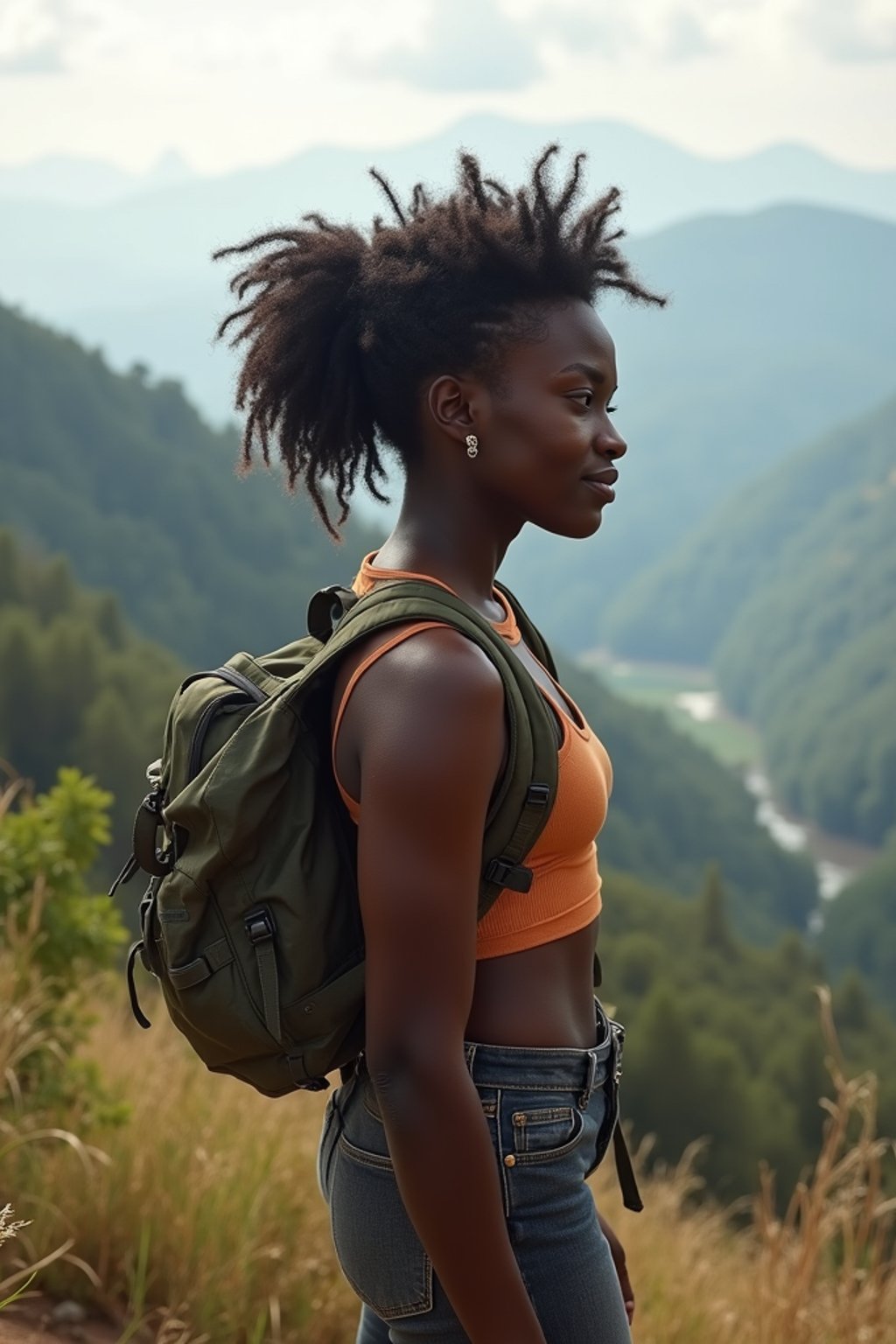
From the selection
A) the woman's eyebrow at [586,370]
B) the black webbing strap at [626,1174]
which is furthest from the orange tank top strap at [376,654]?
the black webbing strap at [626,1174]

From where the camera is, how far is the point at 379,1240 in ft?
5.70

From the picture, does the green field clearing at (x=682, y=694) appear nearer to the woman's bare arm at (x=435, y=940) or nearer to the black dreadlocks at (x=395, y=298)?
the black dreadlocks at (x=395, y=298)

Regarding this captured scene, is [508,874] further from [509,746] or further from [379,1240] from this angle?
[379,1240]

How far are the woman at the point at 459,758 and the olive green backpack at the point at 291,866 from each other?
0.10ft

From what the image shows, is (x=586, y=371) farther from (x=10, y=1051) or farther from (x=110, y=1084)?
(x=110, y=1084)

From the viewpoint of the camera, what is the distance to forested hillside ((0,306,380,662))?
7269cm

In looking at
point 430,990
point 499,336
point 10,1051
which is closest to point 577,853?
point 430,990

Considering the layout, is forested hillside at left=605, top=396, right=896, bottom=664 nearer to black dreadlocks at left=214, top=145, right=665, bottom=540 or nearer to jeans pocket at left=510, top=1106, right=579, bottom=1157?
black dreadlocks at left=214, top=145, right=665, bottom=540

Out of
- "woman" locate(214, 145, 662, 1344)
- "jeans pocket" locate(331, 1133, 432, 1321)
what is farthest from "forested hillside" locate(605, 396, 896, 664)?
"jeans pocket" locate(331, 1133, 432, 1321)

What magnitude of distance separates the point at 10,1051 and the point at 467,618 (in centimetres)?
217

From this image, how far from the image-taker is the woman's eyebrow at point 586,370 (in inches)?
72.4

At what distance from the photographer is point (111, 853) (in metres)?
39.2

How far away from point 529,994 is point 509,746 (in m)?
0.31

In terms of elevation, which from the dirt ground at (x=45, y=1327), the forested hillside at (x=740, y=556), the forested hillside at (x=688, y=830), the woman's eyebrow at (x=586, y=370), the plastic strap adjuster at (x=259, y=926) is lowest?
the dirt ground at (x=45, y=1327)
